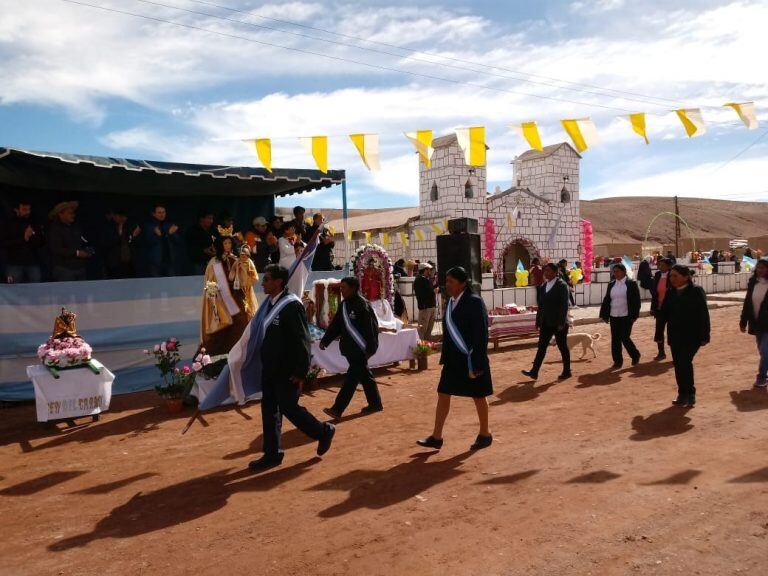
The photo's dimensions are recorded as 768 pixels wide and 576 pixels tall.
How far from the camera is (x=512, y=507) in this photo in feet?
14.4

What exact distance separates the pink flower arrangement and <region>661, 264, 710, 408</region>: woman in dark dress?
295 inches

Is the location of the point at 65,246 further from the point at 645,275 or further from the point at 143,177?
the point at 645,275

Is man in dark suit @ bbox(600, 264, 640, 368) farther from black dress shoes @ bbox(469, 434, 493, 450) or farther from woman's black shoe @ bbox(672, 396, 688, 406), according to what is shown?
black dress shoes @ bbox(469, 434, 493, 450)

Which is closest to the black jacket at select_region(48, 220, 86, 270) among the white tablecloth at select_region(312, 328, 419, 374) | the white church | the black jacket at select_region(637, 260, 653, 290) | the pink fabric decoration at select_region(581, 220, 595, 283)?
the white tablecloth at select_region(312, 328, 419, 374)

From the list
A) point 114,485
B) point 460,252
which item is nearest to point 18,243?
point 114,485

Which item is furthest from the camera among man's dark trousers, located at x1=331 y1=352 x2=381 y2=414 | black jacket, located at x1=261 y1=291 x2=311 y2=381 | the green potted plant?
the green potted plant

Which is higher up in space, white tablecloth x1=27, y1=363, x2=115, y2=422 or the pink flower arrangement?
the pink flower arrangement

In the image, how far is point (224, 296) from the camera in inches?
360

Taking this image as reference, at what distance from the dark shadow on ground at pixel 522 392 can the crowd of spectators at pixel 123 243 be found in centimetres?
374

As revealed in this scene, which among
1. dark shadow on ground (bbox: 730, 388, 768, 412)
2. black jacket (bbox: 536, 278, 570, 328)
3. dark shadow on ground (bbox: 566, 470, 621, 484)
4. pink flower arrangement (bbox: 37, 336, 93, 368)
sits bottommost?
dark shadow on ground (bbox: 566, 470, 621, 484)

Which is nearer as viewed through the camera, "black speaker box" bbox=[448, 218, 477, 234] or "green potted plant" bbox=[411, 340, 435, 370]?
"green potted plant" bbox=[411, 340, 435, 370]

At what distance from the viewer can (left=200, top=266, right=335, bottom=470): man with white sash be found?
545 centimetres

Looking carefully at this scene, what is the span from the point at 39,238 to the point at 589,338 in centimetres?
958

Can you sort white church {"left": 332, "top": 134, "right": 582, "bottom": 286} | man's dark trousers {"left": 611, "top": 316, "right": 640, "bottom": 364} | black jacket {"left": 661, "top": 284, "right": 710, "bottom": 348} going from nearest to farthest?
black jacket {"left": 661, "top": 284, "right": 710, "bottom": 348}
man's dark trousers {"left": 611, "top": 316, "right": 640, "bottom": 364}
white church {"left": 332, "top": 134, "right": 582, "bottom": 286}
